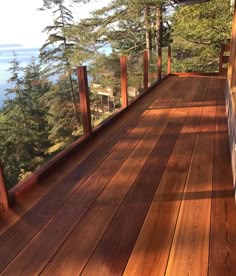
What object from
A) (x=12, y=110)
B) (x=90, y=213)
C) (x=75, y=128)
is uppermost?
(x=12, y=110)

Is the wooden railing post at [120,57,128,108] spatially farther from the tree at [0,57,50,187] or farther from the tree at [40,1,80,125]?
the tree at [40,1,80,125]

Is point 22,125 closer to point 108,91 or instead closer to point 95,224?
point 95,224

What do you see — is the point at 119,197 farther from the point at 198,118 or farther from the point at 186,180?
the point at 198,118

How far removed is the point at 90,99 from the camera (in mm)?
3027

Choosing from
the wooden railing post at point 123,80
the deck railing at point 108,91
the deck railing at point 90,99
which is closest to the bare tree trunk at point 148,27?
the deck railing at point 108,91

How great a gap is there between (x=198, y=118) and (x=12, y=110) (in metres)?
2.75

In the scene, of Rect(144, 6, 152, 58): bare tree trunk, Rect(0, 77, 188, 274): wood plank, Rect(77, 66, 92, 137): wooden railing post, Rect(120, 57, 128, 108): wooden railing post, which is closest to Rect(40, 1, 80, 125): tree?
Rect(144, 6, 152, 58): bare tree trunk

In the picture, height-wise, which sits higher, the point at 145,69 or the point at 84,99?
the point at 145,69

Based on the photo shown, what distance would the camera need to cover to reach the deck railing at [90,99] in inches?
78.8

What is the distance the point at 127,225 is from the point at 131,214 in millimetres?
117

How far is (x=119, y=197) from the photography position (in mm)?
1921

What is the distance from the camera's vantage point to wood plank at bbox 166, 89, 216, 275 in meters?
1.33

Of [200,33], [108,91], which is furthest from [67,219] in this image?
[200,33]

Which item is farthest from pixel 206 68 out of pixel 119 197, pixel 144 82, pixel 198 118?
pixel 119 197
